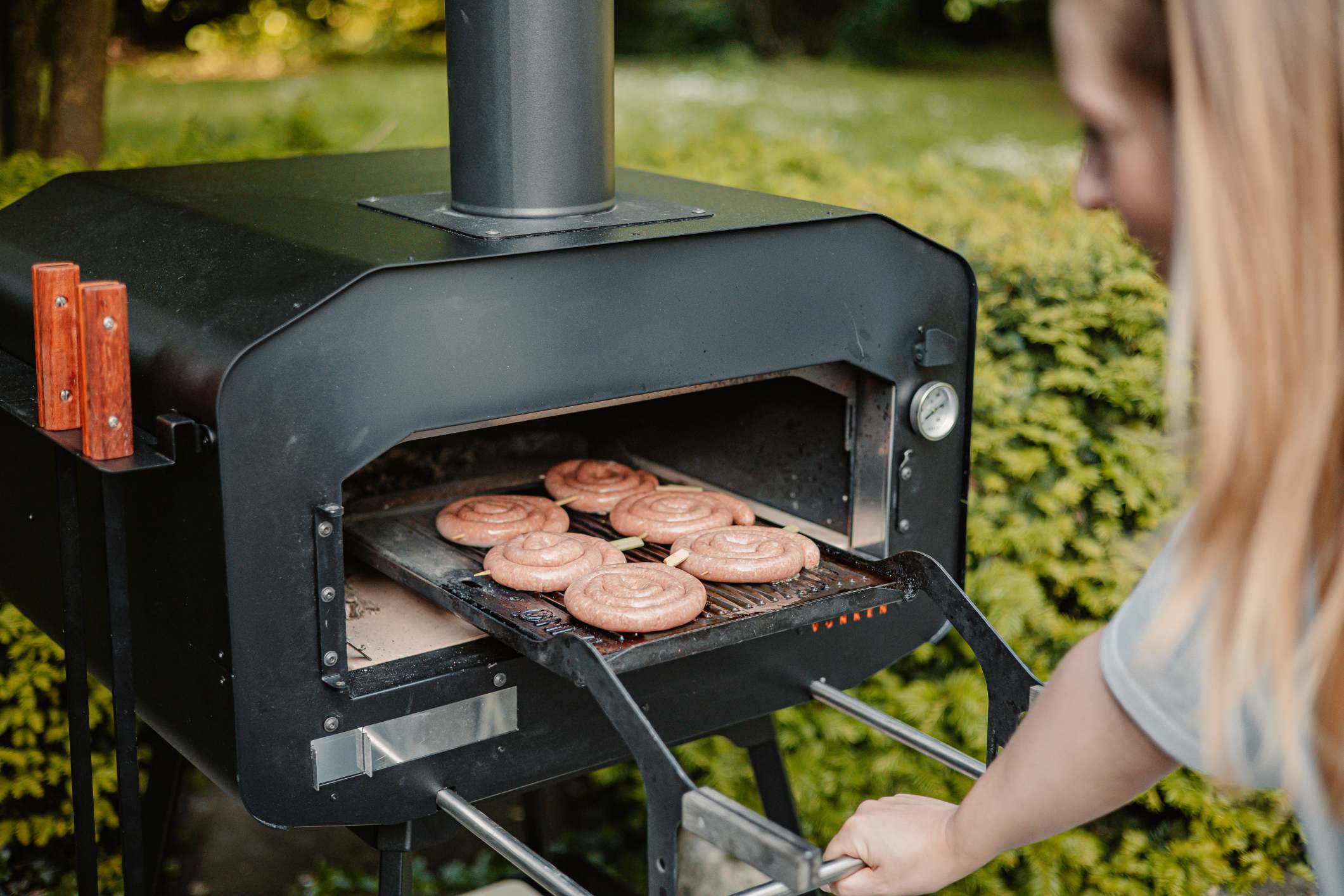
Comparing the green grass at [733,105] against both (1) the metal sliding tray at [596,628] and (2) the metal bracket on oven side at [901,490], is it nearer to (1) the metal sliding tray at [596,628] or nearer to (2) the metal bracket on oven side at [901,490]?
(1) the metal sliding tray at [596,628]

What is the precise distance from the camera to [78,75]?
15.1 ft

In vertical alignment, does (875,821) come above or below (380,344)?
below

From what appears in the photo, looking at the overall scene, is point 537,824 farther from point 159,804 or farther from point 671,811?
point 671,811

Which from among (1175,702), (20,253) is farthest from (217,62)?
(1175,702)

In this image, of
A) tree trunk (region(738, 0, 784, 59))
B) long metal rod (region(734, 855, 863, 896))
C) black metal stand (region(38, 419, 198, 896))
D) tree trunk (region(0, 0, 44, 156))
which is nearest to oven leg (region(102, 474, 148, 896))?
black metal stand (region(38, 419, 198, 896))

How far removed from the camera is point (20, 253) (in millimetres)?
2574

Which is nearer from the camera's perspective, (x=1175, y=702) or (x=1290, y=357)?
(x=1290, y=357)

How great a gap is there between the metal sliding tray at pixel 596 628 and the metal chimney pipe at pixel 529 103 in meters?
0.61

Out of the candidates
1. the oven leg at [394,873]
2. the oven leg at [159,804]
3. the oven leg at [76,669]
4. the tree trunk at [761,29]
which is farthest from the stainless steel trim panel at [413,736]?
the tree trunk at [761,29]

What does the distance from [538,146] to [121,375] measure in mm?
786

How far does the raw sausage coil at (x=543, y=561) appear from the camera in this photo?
2162mm

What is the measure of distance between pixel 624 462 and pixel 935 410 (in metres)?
0.85

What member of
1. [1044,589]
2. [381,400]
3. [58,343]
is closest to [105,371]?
[58,343]

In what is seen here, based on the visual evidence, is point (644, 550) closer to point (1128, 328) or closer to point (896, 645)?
point (896, 645)
